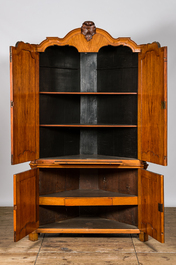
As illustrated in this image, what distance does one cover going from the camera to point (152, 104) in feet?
11.7

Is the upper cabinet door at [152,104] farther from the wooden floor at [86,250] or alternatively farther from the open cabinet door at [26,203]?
the open cabinet door at [26,203]

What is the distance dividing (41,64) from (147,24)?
80.5 inches

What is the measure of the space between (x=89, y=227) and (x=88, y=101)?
64.6 inches

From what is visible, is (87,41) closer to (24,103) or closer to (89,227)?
(24,103)

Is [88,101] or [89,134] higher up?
[88,101]

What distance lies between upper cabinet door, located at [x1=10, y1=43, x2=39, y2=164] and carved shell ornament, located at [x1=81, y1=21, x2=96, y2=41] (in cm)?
61

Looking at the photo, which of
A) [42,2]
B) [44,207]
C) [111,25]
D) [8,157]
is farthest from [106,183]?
[42,2]

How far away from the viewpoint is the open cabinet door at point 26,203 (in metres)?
3.34

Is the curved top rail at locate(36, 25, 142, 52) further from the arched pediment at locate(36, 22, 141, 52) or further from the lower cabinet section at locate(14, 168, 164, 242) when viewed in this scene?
the lower cabinet section at locate(14, 168, 164, 242)

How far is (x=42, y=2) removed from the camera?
5.10 m

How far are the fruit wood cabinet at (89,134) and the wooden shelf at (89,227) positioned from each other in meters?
0.01

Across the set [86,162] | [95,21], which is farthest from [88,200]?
[95,21]

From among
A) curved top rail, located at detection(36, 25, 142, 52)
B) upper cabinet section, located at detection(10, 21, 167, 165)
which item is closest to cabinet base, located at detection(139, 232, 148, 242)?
upper cabinet section, located at detection(10, 21, 167, 165)

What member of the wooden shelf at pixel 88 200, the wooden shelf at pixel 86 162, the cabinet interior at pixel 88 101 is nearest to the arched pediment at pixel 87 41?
the cabinet interior at pixel 88 101
